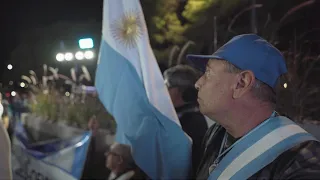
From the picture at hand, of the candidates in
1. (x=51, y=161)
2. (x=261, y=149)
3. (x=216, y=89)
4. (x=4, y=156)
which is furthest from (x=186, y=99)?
(x=261, y=149)

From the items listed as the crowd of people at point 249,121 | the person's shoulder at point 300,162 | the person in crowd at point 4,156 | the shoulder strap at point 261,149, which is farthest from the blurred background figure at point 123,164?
the person's shoulder at point 300,162

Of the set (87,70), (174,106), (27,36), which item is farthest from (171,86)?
(87,70)

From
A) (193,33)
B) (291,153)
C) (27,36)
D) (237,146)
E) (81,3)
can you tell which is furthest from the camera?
(193,33)

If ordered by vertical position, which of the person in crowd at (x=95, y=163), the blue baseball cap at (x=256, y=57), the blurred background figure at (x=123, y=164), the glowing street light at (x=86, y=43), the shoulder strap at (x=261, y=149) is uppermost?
the blue baseball cap at (x=256, y=57)

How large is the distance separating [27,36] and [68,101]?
10.9ft

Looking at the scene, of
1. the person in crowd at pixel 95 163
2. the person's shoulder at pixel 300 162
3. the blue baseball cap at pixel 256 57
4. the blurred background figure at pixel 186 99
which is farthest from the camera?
the person in crowd at pixel 95 163

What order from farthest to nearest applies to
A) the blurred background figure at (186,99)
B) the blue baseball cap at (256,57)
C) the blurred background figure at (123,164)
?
the blurred background figure at (123,164)
the blurred background figure at (186,99)
the blue baseball cap at (256,57)

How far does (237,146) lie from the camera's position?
1275mm

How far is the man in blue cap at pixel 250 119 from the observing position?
1147mm

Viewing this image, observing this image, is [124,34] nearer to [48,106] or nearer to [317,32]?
[317,32]

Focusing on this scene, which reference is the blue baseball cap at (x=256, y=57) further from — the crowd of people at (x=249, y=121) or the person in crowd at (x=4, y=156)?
the person in crowd at (x=4, y=156)

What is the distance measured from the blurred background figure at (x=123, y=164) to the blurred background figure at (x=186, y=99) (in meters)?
0.44

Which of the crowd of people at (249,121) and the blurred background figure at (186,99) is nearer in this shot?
the crowd of people at (249,121)

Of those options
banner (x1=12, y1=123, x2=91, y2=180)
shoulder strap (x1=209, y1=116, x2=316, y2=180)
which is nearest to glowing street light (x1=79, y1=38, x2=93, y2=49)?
banner (x1=12, y1=123, x2=91, y2=180)
